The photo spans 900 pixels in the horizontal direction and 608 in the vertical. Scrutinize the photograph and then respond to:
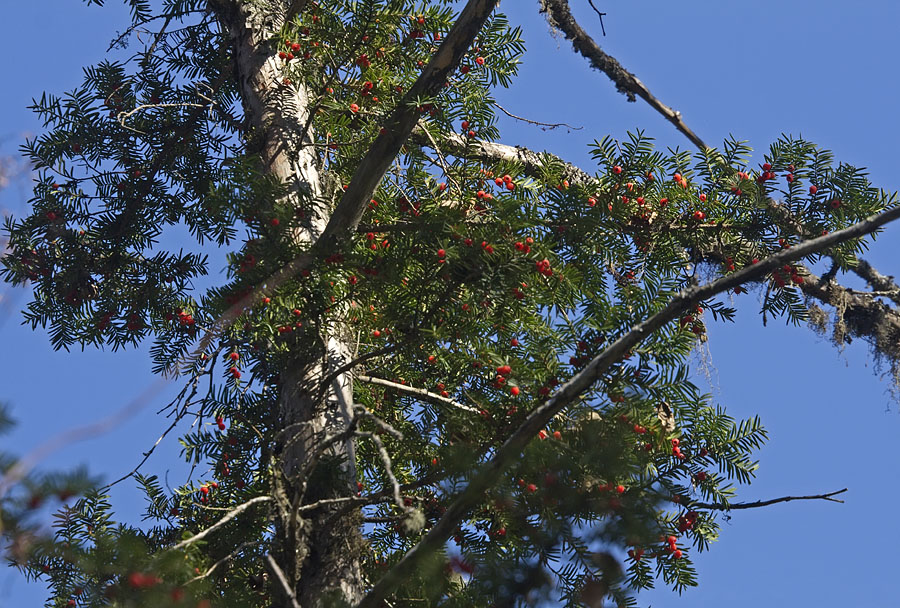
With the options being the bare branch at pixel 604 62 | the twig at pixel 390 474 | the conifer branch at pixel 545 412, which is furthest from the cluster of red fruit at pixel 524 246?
the bare branch at pixel 604 62

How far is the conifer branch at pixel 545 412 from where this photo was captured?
2.69 m

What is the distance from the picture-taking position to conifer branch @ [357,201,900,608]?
106 inches

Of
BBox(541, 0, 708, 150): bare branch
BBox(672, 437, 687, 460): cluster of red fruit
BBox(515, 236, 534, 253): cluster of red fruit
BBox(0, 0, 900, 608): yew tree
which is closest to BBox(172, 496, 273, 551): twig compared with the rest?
BBox(0, 0, 900, 608): yew tree

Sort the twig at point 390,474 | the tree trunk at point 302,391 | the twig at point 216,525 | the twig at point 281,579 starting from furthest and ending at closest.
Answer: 1. the tree trunk at point 302,391
2. the twig at point 216,525
3. the twig at point 390,474
4. the twig at point 281,579

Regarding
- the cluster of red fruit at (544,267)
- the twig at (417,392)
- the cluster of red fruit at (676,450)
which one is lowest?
the cluster of red fruit at (676,450)

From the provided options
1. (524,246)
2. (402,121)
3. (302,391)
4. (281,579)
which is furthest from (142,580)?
(402,121)

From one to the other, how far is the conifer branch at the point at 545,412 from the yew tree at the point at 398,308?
0.01m

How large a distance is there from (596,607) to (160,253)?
3.28 m

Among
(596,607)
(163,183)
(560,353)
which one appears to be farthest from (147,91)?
(596,607)

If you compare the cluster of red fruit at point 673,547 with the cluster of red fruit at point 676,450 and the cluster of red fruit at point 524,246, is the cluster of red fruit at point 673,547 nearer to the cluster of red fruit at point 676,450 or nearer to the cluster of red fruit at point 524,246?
the cluster of red fruit at point 676,450

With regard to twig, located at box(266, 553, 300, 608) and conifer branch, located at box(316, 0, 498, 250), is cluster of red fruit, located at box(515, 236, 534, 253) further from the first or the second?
twig, located at box(266, 553, 300, 608)

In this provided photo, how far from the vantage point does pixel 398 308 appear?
4.03 m

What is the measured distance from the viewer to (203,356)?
452cm

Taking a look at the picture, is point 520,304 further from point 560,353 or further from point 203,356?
point 203,356
